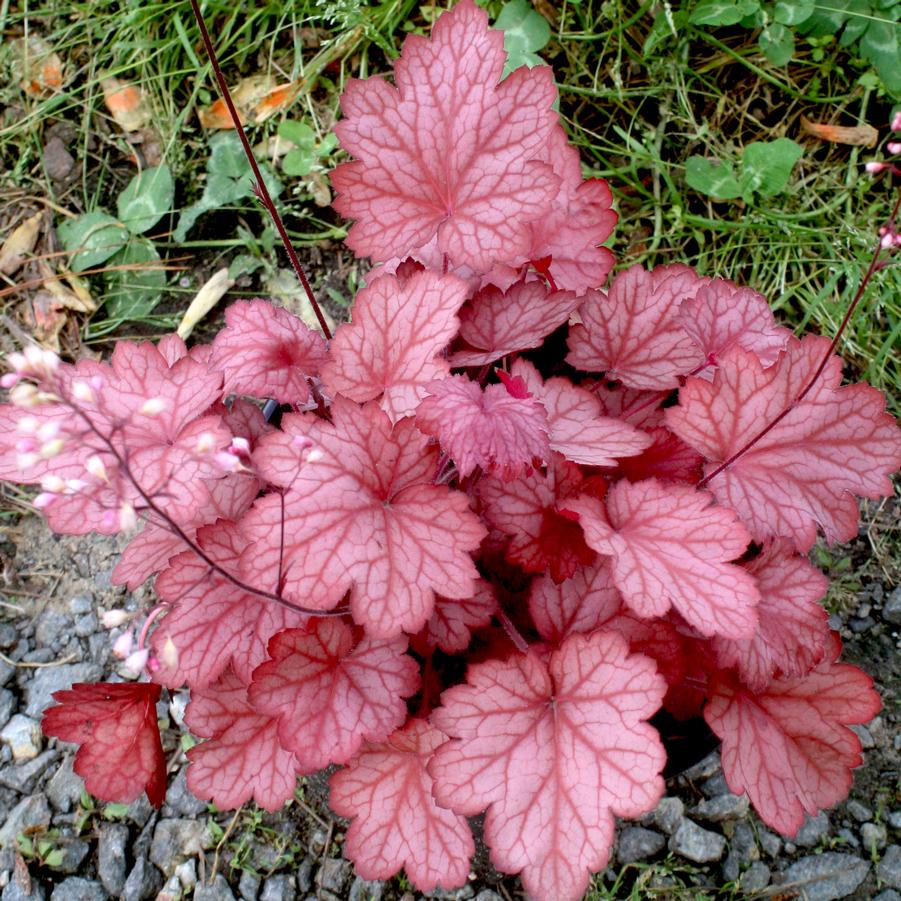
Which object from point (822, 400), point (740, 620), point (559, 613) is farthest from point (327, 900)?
point (822, 400)

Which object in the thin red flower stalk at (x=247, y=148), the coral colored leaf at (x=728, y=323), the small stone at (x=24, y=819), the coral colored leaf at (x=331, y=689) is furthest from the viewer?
the small stone at (x=24, y=819)

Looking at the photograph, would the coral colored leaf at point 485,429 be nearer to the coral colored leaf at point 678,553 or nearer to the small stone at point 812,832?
the coral colored leaf at point 678,553

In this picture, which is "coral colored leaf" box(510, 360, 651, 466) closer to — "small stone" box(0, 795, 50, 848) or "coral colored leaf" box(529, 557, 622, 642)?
"coral colored leaf" box(529, 557, 622, 642)

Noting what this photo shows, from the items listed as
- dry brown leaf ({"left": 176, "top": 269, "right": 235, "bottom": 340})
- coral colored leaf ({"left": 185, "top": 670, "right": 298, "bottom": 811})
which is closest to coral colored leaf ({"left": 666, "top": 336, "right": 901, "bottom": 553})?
coral colored leaf ({"left": 185, "top": 670, "right": 298, "bottom": 811})

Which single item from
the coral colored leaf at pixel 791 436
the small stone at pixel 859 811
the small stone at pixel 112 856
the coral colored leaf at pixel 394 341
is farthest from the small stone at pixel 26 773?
the small stone at pixel 859 811

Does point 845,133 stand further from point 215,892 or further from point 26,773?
point 26,773

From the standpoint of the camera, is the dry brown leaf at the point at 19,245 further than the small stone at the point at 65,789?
Yes

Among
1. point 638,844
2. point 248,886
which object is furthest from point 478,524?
point 248,886
